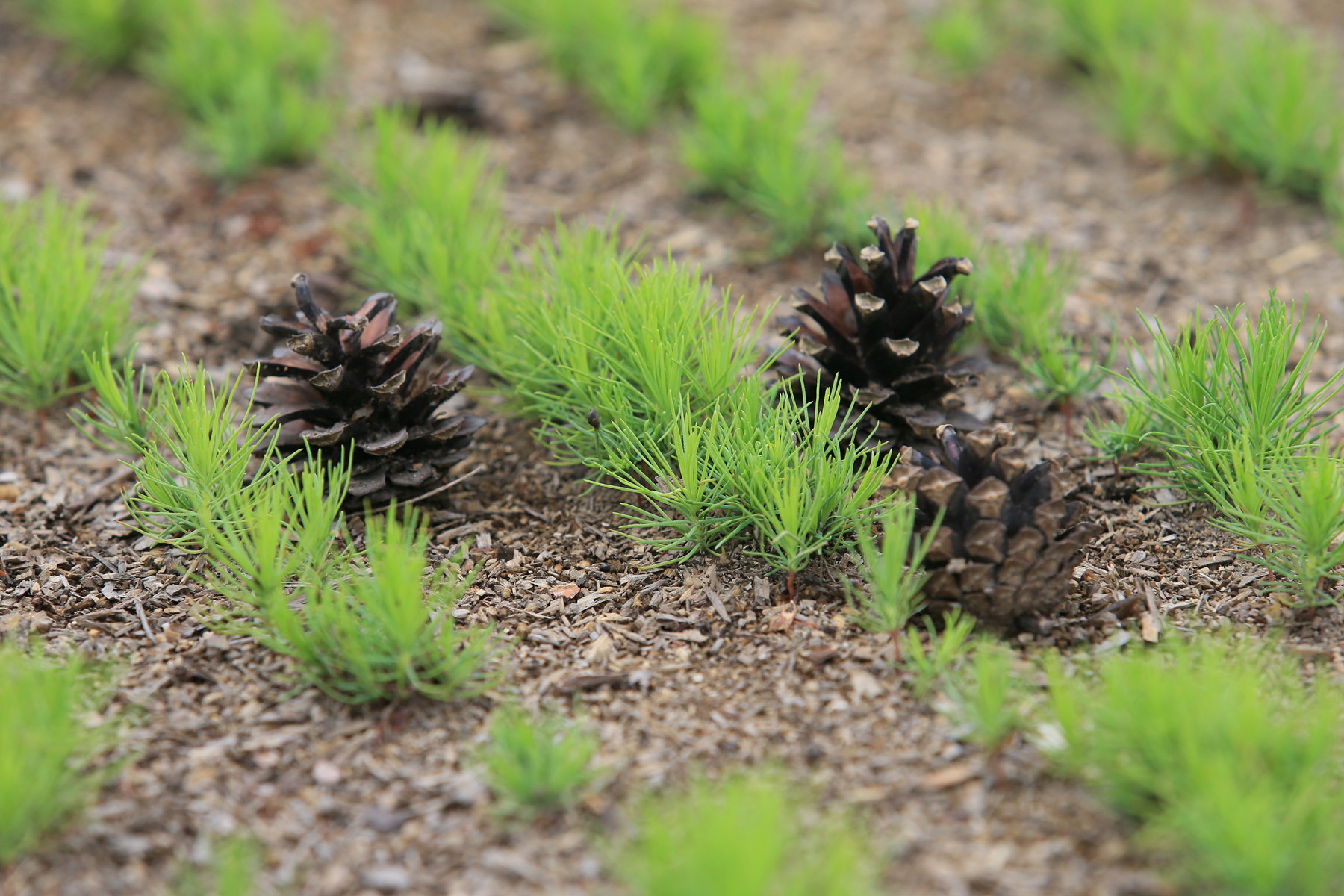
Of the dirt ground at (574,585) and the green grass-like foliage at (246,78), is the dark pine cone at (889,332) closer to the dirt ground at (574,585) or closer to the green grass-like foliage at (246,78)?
the dirt ground at (574,585)

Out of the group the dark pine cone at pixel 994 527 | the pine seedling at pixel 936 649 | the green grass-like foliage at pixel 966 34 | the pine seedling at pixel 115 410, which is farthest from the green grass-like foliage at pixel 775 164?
the pine seedling at pixel 115 410

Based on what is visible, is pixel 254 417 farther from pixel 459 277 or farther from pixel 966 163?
pixel 966 163

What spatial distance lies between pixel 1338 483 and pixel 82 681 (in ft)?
6.80

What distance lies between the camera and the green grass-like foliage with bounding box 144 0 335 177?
10.9 ft

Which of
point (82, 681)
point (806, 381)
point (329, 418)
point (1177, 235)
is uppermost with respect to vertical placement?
point (1177, 235)

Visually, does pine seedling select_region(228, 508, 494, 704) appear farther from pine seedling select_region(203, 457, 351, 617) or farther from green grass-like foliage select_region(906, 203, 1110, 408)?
green grass-like foliage select_region(906, 203, 1110, 408)

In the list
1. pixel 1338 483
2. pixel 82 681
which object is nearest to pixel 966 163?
pixel 1338 483

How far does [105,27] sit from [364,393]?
7.59 feet

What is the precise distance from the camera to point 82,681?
6.06ft

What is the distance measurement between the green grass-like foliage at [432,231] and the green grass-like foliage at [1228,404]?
1.37 metres

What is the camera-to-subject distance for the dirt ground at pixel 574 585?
1.61 meters

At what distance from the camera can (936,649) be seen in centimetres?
186

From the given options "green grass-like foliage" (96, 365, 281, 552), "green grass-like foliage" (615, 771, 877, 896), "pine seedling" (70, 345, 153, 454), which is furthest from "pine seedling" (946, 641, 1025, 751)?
"pine seedling" (70, 345, 153, 454)

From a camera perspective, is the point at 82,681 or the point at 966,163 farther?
the point at 966,163
